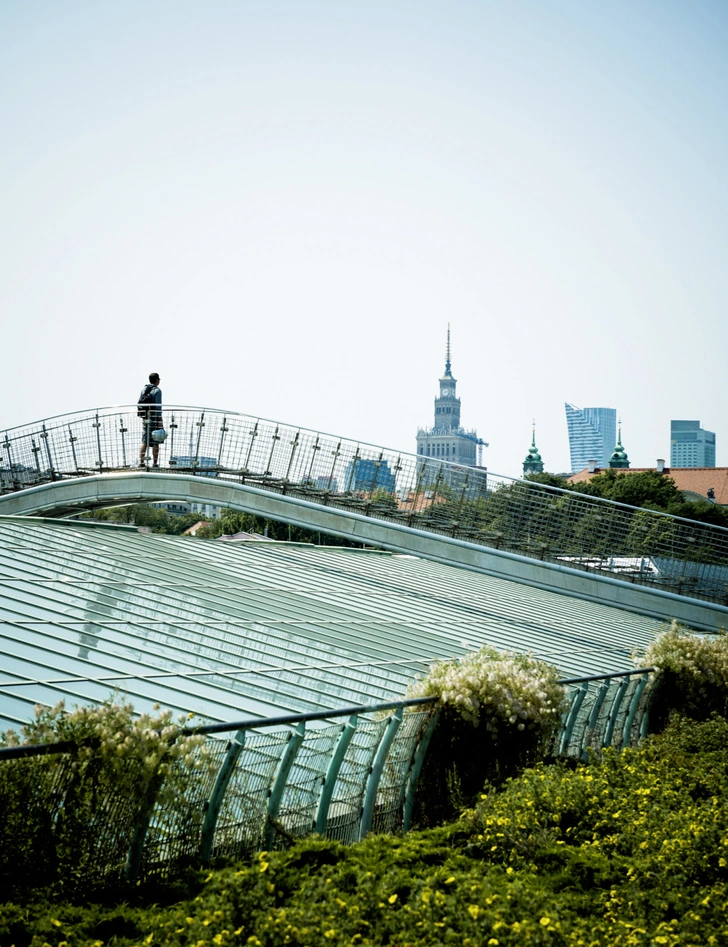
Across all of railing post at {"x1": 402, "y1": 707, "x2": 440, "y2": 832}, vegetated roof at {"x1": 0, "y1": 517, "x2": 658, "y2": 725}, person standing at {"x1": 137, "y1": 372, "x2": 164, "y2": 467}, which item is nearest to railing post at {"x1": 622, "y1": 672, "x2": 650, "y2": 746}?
vegetated roof at {"x1": 0, "y1": 517, "x2": 658, "y2": 725}

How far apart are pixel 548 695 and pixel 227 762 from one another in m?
4.47

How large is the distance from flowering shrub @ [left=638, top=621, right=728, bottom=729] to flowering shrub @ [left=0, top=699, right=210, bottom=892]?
9905mm

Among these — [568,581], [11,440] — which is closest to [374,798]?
[568,581]

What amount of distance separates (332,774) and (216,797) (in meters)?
1.37

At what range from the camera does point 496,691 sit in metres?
10.5

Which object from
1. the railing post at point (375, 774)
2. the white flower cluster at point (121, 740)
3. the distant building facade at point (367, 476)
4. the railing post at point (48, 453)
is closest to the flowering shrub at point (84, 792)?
the white flower cluster at point (121, 740)

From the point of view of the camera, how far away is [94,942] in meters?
6.05

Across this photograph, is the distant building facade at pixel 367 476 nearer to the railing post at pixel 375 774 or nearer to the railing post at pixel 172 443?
the railing post at pixel 172 443

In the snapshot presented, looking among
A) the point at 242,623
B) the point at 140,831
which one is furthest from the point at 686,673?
the point at 140,831

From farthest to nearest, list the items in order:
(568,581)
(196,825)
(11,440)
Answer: (11,440) → (568,581) → (196,825)

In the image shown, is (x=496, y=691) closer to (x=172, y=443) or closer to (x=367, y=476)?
(x=367, y=476)

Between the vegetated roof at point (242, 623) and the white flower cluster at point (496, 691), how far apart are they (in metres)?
1.49

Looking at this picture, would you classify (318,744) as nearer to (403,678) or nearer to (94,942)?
(94,942)

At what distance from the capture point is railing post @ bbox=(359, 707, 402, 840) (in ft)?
31.3
